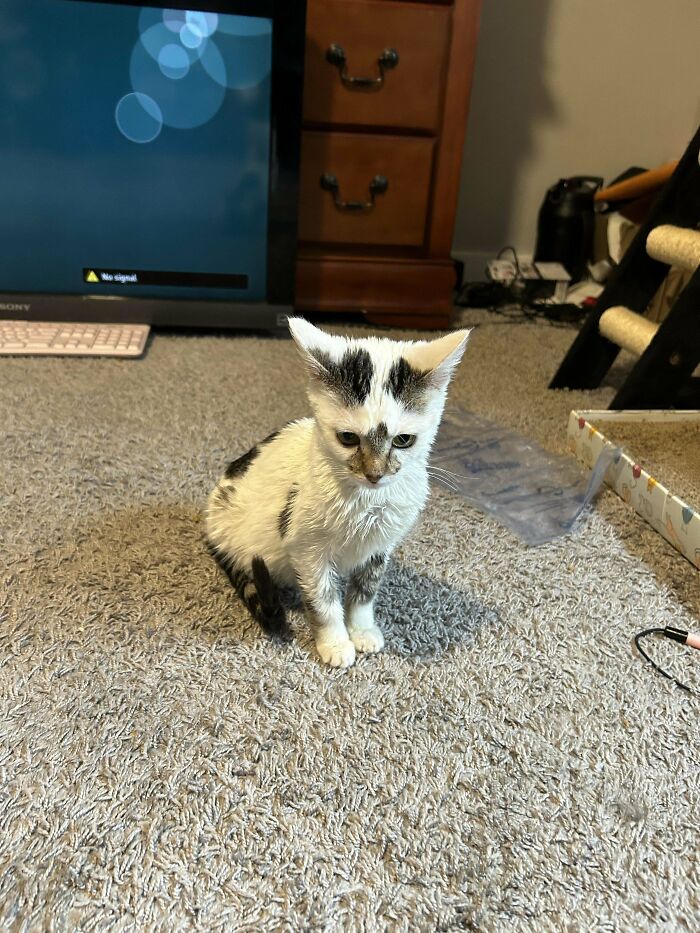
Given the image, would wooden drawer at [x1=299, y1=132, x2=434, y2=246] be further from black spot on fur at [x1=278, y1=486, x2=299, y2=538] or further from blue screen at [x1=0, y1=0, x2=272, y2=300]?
black spot on fur at [x1=278, y1=486, x2=299, y2=538]

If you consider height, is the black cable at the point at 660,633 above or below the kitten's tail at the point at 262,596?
below

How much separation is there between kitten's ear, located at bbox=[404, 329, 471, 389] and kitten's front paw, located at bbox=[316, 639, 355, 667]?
0.34m

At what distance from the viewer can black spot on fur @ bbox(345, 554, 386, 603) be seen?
831mm

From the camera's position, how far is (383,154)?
1.82m

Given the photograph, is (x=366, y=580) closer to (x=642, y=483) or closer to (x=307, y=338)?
(x=307, y=338)

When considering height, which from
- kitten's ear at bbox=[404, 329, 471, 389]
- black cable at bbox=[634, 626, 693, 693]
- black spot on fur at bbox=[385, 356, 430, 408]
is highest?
kitten's ear at bbox=[404, 329, 471, 389]

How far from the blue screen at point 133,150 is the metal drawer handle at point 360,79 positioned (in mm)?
207

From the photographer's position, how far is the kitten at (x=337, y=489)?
69cm

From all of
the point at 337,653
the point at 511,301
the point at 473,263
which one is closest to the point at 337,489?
the point at 337,653

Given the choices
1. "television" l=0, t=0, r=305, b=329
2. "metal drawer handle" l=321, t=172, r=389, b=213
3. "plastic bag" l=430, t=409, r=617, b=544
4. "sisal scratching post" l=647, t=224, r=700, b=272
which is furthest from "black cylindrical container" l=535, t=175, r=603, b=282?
"plastic bag" l=430, t=409, r=617, b=544

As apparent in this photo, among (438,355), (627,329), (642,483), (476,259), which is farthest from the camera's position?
(476,259)

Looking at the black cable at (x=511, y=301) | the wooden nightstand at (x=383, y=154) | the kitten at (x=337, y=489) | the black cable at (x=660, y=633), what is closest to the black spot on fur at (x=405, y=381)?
the kitten at (x=337, y=489)

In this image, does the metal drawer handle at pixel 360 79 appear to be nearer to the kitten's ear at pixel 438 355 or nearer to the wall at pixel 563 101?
the wall at pixel 563 101

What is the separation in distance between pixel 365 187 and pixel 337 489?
135 cm
